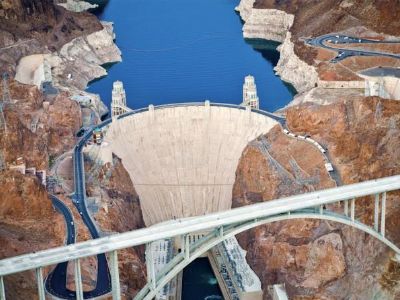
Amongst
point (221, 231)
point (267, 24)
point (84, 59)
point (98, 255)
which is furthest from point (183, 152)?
point (267, 24)

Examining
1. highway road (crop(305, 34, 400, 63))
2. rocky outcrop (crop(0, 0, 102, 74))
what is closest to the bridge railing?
highway road (crop(305, 34, 400, 63))

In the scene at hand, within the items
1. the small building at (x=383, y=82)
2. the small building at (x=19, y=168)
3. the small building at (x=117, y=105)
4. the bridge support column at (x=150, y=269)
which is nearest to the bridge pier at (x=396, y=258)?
the bridge support column at (x=150, y=269)

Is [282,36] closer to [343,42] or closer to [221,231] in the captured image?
[343,42]

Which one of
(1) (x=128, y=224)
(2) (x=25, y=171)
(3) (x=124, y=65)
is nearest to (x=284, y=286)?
(1) (x=128, y=224)

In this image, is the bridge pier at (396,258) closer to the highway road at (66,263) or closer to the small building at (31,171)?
the highway road at (66,263)

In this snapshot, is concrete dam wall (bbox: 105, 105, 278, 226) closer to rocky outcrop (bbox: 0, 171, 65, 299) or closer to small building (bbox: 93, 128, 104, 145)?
small building (bbox: 93, 128, 104, 145)

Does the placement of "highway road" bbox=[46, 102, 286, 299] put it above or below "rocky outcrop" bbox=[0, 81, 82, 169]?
below

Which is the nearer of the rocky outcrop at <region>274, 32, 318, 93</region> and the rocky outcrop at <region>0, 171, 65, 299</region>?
the rocky outcrop at <region>0, 171, 65, 299</region>
